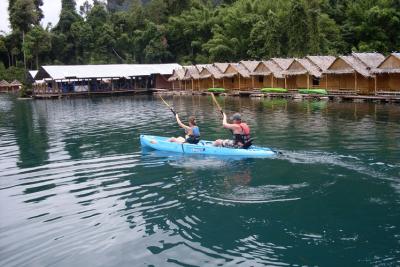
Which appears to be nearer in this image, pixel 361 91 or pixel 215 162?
pixel 215 162

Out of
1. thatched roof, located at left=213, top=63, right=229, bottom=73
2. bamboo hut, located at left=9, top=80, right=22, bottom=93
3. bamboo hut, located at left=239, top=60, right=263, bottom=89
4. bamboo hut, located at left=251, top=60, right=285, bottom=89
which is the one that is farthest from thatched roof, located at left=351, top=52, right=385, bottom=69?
bamboo hut, located at left=9, top=80, right=22, bottom=93

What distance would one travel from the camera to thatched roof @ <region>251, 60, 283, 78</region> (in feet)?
159

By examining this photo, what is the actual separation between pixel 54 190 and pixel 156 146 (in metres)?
6.14

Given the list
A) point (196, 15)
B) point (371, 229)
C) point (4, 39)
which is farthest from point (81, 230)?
point (4, 39)

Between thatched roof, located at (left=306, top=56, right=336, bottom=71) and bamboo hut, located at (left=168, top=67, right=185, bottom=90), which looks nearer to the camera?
thatched roof, located at (left=306, top=56, right=336, bottom=71)

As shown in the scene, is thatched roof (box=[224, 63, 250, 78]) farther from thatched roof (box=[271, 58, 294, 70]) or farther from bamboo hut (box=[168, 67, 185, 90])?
bamboo hut (box=[168, 67, 185, 90])

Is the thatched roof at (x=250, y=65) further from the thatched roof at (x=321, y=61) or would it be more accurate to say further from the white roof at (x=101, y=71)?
the white roof at (x=101, y=71)

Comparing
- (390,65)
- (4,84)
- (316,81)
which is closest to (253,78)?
(316,81)

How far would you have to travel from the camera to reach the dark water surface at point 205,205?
849cm

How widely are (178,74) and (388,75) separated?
116 ft

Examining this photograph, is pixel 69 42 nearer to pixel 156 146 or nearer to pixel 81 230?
pixel 156 146

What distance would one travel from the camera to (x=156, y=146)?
1884 cm

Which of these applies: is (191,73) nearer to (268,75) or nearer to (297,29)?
(268,75)

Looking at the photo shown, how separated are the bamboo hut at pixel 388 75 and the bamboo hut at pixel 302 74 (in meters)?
6.31
